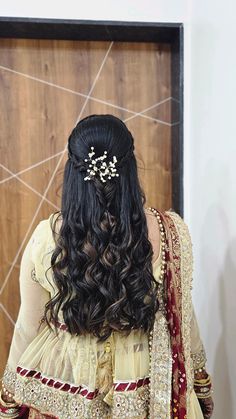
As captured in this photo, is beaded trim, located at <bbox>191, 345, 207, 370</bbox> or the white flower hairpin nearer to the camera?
the white flower hairpin

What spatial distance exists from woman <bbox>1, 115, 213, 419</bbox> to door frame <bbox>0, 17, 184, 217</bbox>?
794 mm

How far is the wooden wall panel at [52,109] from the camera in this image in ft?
5.94

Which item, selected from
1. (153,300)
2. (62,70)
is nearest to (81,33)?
(62,70)

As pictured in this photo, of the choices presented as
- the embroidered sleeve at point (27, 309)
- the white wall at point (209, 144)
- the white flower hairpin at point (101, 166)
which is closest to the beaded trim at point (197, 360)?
the white wall at point (209, 144)


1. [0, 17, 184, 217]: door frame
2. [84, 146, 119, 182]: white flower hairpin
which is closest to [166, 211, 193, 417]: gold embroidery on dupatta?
[84, 146, 119, 182]: white flower hairpin

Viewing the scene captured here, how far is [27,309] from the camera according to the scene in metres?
1.09

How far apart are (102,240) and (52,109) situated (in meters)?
1.03

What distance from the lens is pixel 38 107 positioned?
5.99ft

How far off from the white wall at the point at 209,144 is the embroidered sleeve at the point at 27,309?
640 mm

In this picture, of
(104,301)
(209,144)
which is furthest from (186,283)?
(209,144)

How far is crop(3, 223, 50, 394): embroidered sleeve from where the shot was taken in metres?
1.05

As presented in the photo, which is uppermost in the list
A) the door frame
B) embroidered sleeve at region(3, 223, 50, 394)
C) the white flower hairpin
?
the door frame

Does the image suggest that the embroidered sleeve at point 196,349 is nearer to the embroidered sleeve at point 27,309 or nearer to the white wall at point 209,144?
the white wall at point 209,144

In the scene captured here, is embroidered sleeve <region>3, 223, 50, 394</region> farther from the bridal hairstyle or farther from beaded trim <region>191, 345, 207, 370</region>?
beaded trim <region>191, 345, 207, 370</region>
